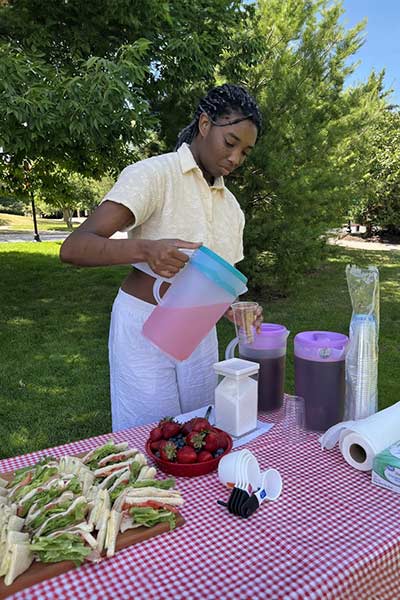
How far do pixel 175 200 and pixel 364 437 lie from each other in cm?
88

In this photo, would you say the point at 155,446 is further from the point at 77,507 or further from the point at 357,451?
the point at 357,451

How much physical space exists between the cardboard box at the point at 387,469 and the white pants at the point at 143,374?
693 millimetres

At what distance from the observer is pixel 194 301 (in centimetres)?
125

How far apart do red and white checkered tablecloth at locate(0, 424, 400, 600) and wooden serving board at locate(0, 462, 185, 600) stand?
1cm

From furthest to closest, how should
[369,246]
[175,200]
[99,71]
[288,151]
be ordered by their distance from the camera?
1. [369,246]
2. [288,151]
3. [99,71]
4. [175,200]

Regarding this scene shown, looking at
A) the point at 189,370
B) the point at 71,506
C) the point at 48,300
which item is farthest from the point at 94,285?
the point at 71,506

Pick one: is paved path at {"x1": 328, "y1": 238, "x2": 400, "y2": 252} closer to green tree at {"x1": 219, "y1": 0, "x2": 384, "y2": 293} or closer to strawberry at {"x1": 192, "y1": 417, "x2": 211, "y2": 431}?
green tree at {"x1": 219, "y1": 0, "x2": 384, "y2": 293}

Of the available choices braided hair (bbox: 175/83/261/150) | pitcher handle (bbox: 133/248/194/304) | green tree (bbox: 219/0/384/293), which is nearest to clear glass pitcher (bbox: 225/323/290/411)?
pitcher handle (bbox: 133/248/194/304)

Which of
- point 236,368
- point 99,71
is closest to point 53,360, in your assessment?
point 99,71

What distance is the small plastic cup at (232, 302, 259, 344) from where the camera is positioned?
63.4 inches

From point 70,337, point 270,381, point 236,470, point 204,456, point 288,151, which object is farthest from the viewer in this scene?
A: point 288,151

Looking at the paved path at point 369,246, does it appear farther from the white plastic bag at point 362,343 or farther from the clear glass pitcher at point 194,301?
the clear glass pitcher at point 194,301

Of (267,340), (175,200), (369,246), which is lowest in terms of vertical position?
(369,246)

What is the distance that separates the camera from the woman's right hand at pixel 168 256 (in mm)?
1213
